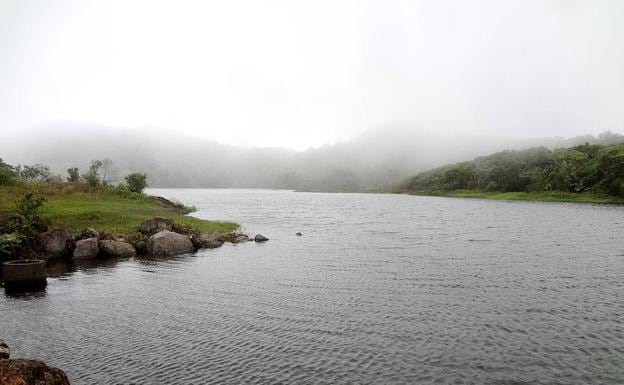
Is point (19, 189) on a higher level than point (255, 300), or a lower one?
higher

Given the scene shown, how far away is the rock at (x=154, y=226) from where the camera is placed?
5712 centimetres

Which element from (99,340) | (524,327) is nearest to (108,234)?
(99,340)

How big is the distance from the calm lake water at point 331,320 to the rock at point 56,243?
19.1 feet

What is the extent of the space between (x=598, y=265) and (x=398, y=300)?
1088 inches

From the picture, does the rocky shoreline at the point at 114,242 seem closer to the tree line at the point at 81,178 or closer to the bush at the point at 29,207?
the bush at the point at 29,207

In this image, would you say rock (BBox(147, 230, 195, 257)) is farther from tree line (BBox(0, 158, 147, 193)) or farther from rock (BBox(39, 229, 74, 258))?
tree line (BBox(0, 158, 147, 193))

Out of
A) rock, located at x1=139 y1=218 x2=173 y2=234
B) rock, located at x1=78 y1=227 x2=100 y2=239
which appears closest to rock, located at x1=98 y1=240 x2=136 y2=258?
rock, located at x1=78 y1=227 x2=100 y2=239

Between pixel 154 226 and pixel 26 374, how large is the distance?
48.8 m

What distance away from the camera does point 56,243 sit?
4719 cm

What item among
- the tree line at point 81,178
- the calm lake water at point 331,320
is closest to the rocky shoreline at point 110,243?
the calm lake water at point 331,320

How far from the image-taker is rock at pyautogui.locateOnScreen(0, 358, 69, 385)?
10969 mm

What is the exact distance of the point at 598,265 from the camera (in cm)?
4300

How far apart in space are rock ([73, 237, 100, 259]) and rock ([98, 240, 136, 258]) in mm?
861

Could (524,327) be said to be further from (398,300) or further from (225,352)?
(225,352)
